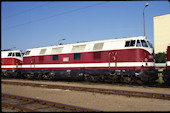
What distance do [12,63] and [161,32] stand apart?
2312 inches

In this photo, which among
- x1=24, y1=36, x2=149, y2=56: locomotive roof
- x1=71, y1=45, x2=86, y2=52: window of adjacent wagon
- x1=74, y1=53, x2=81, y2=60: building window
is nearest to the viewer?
x1=24, y1=36, x2=149, y2=56: locomotive roof

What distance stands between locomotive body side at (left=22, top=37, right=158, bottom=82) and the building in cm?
5560

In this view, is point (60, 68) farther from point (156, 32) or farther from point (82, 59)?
point (156, 32)

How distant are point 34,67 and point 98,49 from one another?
33.3 ft

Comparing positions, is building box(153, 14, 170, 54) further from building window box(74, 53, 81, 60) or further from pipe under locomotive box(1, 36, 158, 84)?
building window box(74, 53, 81, 60)

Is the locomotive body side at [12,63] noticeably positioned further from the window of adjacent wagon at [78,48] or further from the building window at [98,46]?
the building window at [98,46]

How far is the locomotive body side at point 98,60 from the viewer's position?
14586 mm

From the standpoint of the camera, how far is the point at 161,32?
222ft

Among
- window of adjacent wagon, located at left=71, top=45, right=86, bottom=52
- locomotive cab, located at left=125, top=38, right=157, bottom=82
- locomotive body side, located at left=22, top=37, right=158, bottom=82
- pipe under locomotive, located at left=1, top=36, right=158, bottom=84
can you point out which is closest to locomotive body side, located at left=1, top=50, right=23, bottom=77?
pipe under locomotive, located at left=1, top=36, right=158, bottom=84

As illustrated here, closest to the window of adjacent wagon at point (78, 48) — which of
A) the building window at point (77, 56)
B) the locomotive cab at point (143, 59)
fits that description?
the building window at point (77, 56)

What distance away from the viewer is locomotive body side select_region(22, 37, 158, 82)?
14.6 metres

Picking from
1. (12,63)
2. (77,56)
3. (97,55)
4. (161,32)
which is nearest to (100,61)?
(97,55)

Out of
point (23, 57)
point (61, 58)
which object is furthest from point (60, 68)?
point (23, 57)

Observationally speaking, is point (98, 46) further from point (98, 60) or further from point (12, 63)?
point (12, 63)
